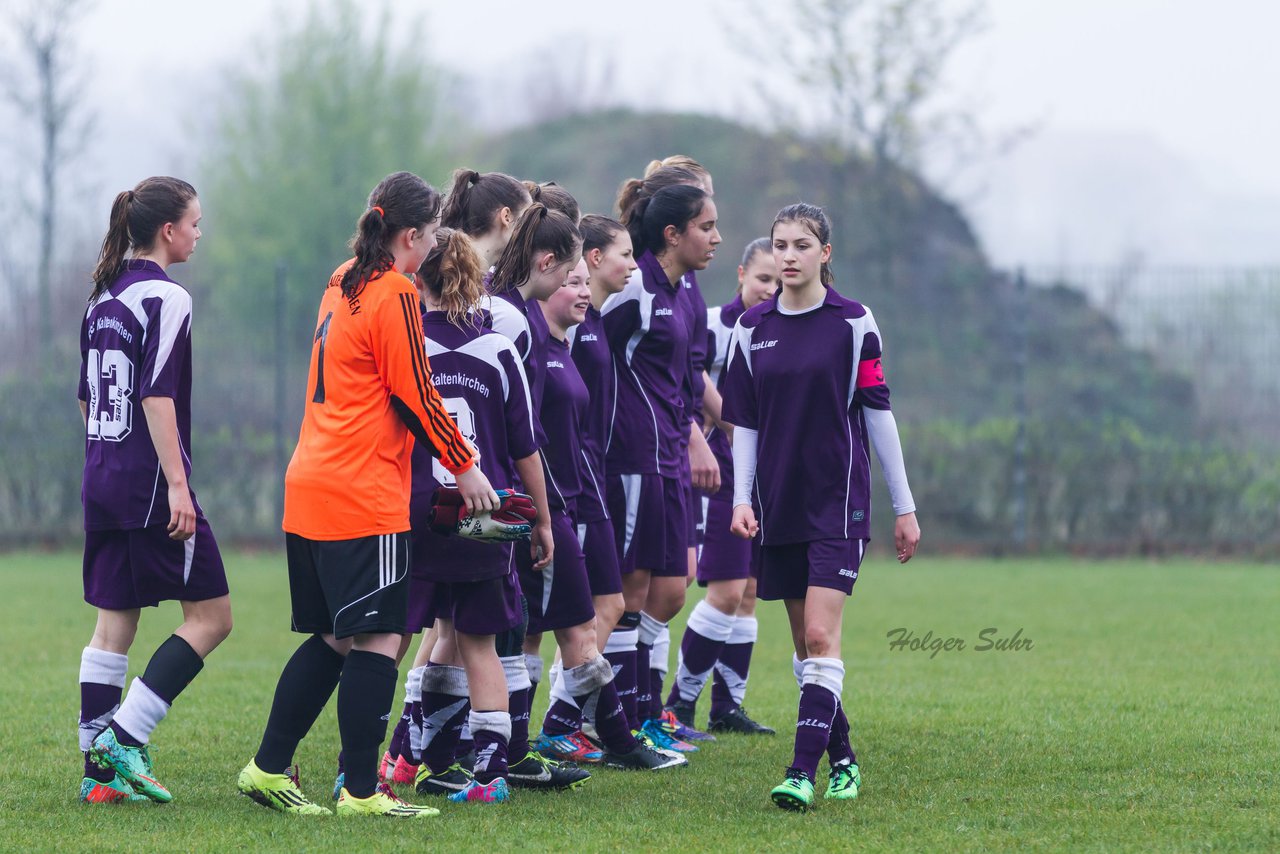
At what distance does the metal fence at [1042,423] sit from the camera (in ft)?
50.4

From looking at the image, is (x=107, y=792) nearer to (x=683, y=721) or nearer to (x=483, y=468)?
(x=483, y=468)

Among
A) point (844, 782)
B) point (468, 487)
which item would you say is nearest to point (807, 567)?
point (844, 782)

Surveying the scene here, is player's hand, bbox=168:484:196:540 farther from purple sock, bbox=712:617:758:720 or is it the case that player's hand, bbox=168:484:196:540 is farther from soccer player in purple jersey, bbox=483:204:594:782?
purple sock, bbox=712:617:758:720

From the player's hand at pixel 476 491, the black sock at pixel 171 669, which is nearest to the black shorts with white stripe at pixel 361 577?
the player's hand at pixel 476 491

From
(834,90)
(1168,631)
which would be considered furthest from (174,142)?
(1168,631)

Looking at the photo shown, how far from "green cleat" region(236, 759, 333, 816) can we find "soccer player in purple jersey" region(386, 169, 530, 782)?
65 centimetres

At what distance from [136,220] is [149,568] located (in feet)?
3.99

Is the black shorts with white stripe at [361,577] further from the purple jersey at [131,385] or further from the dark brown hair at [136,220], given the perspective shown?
the dark brown hair at [136,220]

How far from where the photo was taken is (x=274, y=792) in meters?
4.65

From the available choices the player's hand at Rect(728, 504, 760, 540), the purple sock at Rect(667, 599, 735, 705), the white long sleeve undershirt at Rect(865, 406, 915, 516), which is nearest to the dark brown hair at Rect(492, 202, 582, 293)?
the player's hand at Rect(728, 504, 760, 540)

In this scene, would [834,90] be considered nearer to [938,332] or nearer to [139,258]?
[938,332]

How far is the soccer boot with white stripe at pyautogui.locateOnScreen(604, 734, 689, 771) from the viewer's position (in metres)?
5.64

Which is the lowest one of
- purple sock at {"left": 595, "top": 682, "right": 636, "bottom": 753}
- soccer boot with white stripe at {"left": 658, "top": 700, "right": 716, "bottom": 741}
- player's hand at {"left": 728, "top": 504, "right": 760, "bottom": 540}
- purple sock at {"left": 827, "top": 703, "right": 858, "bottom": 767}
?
soccer boot with white stripe at {"left": 658, "top": 700, "right": 716, "bottom": 741}

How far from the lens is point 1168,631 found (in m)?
9.60
